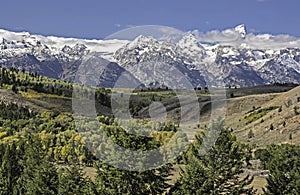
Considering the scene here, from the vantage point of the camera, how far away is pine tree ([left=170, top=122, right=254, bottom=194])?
53562 mm

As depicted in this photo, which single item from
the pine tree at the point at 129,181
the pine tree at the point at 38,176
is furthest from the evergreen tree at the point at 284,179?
the pine tree at the point at 38,176

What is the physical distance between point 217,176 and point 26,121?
152964 millimetres

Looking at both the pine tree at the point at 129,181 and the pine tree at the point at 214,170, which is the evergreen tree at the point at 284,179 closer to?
the pine tree at the point at 214,170

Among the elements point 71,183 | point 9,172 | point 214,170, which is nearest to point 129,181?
point 214,170

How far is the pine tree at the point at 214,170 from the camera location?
53.6m

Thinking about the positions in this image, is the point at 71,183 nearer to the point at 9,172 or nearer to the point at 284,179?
the point at 9,172

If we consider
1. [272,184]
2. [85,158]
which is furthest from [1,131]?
[272,184]

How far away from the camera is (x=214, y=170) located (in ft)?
180

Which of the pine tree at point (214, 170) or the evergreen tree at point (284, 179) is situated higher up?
the pine tree at point (214, 170)

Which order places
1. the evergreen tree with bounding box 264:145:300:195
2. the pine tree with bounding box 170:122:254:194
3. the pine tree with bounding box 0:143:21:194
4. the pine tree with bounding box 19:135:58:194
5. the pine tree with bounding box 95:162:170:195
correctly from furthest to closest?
1. the pine tree with bounding box 0:143:21:194
2. the pine tree with bounding box 19:135:58:194
3. the evergreen tree with bounding box 264:145:300:195
4. the pine tree with bounding box 170:122:254:194
5. the pine tree with bounding box 95:162:170:195

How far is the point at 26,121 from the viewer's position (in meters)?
197

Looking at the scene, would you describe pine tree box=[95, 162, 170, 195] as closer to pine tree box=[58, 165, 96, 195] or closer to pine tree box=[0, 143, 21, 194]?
pine tree box=[58, 165, 96, 195]

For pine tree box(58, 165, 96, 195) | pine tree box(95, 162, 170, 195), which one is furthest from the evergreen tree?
pine tree box(58, 165, 96, 195)

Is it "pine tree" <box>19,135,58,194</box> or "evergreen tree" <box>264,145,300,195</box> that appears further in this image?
"pine tree" <box>19,135,58,194</box>
